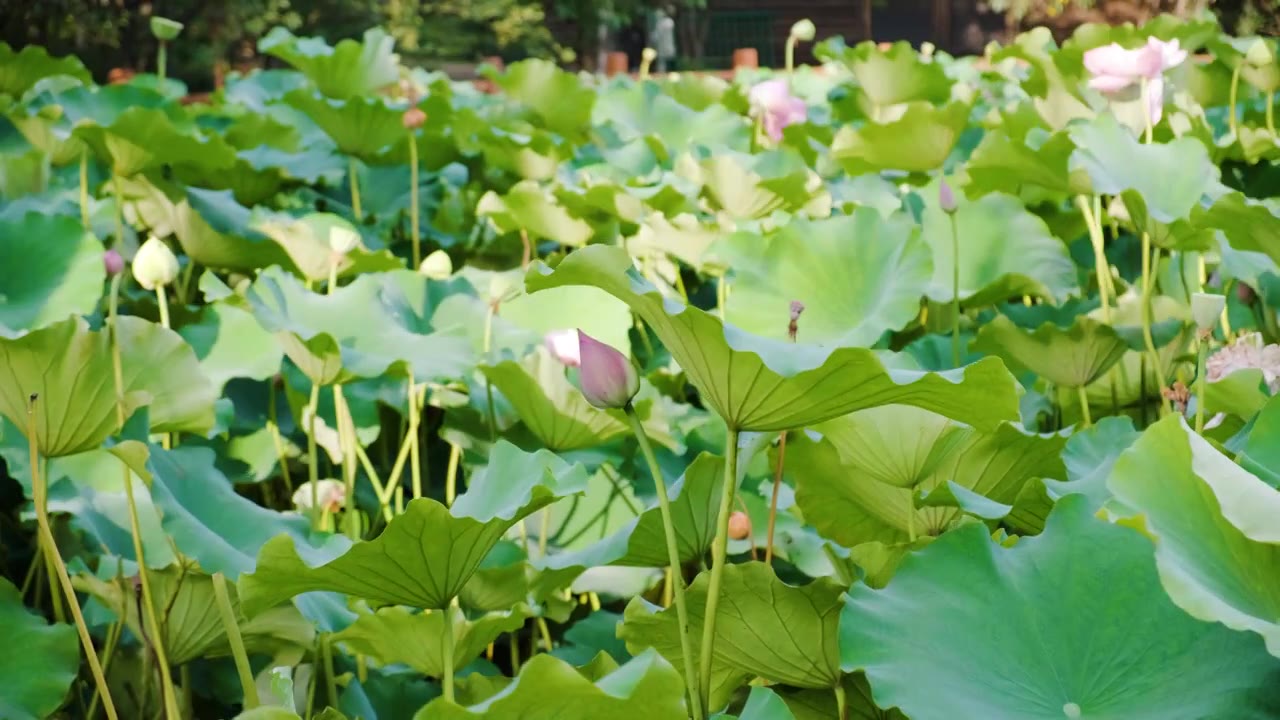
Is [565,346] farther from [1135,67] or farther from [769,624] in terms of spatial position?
[1135,67]

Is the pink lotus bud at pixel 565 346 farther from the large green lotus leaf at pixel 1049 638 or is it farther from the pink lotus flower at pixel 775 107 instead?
the pink lotus flower at pixel 775 107

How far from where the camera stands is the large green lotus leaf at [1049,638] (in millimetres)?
493

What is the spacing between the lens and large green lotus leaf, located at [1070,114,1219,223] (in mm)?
1080

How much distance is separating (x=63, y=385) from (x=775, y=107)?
1.18 metres

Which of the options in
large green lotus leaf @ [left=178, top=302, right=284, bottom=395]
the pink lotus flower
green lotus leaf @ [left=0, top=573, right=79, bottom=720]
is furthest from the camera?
the pink lotus flower

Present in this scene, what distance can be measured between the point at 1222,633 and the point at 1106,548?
0.18ft

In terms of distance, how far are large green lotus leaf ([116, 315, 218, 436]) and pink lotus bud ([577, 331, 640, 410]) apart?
1.68 feet

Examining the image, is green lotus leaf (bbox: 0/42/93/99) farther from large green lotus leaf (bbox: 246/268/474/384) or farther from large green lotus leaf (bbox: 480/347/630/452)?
large green lotus leaf (bbox: 480/347/630/452)

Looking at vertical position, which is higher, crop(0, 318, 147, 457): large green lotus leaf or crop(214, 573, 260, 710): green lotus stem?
crop(0, 318, 147, 457): large green lotus leaf

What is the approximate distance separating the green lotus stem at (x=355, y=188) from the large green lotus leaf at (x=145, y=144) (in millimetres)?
207

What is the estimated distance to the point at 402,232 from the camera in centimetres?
180

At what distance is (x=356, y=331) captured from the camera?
1.10 m

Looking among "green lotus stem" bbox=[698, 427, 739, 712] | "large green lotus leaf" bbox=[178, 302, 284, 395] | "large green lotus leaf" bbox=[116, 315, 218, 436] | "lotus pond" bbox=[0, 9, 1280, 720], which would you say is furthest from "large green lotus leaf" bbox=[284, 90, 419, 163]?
"green lotus stem" bbox=[698, 427, 739, 712]

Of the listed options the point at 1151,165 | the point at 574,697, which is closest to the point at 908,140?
the point at 1151,165
